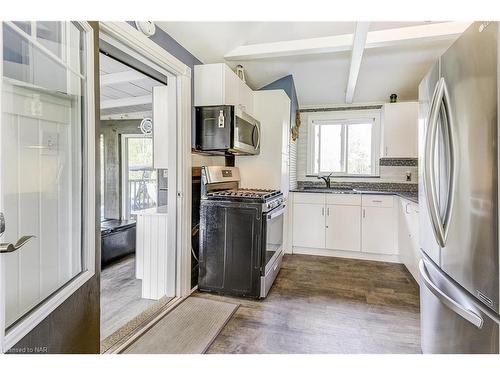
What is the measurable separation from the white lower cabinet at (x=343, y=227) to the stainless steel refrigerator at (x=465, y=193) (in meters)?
2.29

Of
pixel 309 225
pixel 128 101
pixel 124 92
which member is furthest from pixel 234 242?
pixel 128 101

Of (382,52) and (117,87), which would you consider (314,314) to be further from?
(117,87)

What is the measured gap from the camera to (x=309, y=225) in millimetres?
3883

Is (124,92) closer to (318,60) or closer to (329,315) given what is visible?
(318,60)

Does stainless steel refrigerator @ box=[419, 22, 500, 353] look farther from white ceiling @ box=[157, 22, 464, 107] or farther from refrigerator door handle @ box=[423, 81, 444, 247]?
white ceiling @ box=[157, 22, 464, 107]

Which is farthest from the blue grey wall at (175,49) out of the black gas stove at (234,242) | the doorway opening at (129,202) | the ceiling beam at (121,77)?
the ceiling beam at (121,77)

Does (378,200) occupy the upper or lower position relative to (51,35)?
lower

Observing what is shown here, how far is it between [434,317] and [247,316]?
4.23 feet

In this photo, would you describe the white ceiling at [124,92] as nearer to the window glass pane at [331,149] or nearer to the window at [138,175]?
the window at [138,175]

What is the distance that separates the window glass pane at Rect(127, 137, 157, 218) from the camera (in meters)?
4.99

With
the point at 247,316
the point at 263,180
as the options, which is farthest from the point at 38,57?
→ the point at 263,180

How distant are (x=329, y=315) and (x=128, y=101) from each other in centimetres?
364

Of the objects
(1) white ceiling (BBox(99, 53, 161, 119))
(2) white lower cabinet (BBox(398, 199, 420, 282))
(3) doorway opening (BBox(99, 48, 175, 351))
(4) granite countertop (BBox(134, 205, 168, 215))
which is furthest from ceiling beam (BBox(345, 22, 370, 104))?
(4) granite countertop (BBox(134, 205, 168, 215))

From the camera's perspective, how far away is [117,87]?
11.5ft
